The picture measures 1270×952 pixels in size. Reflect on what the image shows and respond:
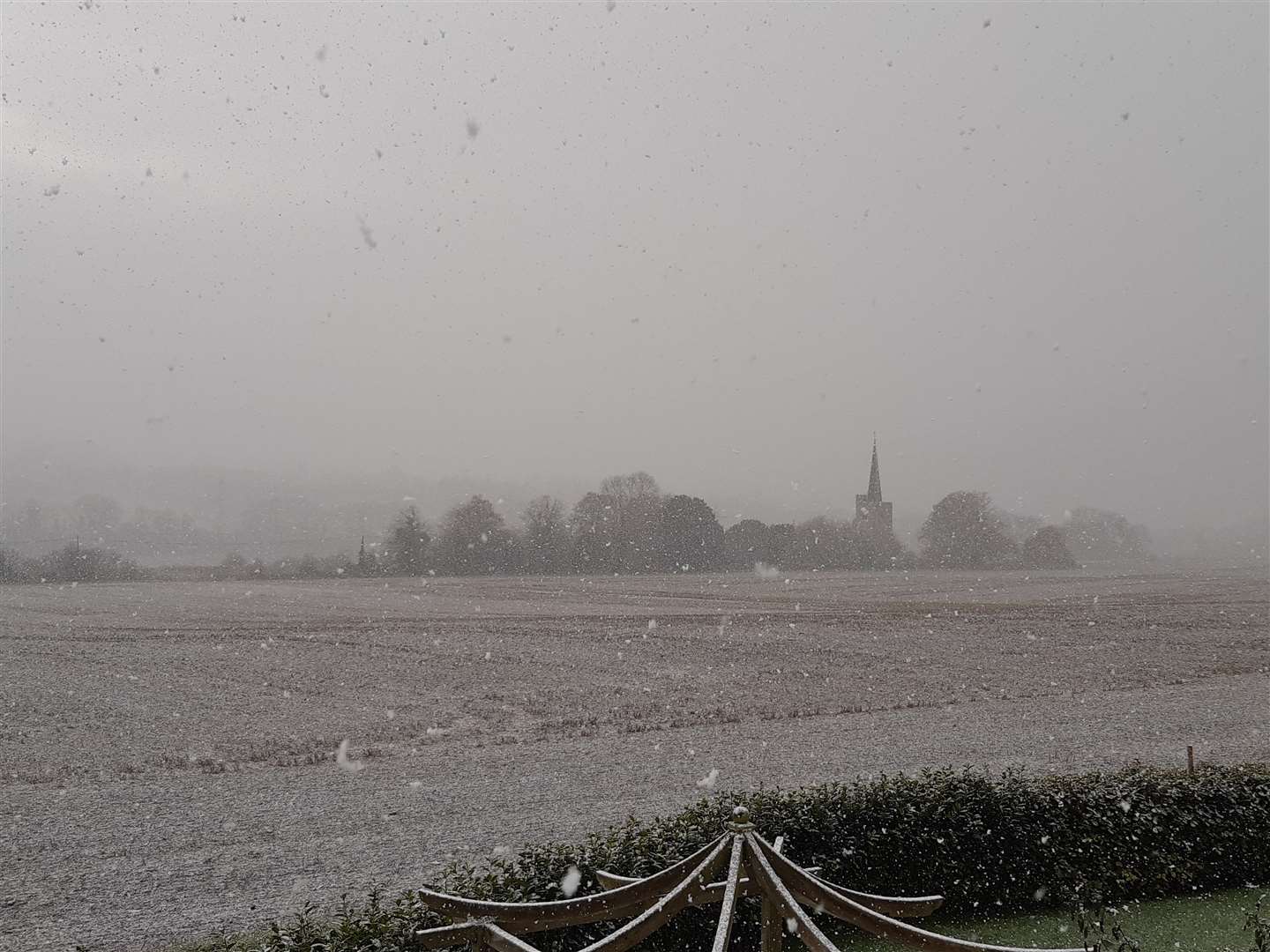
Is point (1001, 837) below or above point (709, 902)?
below

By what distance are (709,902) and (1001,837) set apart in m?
6.50

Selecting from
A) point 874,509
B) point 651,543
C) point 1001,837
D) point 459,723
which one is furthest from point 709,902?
point 874,509

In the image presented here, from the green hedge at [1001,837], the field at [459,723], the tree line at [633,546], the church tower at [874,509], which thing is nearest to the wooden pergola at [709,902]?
the green hedge at [1001,837]

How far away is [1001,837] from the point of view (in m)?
9.10

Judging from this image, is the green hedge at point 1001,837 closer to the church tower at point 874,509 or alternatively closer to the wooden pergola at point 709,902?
the wooden pergola at point 709,902

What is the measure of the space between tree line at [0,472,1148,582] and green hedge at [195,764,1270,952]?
252ft

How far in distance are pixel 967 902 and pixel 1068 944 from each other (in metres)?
1.04

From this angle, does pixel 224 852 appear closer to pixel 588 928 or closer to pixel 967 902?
pixel 588 928

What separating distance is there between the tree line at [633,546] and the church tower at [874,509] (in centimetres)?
238

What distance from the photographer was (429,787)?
49.8 feet

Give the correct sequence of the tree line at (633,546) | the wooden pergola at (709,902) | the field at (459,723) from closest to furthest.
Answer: the wooden pergola at (709,902), the field at (459,723), the tree line at (633,546)

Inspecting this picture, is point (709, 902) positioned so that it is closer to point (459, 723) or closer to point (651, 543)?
point (459, 723)

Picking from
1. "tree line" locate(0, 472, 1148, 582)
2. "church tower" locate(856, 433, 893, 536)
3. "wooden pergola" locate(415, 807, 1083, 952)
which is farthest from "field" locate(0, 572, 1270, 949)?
"church tower" locate(856, 433, 893, 536)

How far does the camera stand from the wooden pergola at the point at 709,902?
3.62 metres
